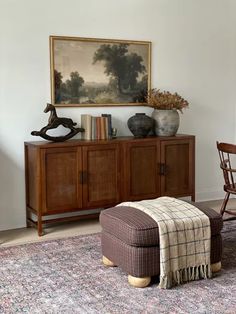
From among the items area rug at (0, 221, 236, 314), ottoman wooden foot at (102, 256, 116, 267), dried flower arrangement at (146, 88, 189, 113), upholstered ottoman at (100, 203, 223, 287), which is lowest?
area rug at (0, 221, 236, 314)

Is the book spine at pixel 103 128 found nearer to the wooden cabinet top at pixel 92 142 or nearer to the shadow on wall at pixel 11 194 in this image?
the wooden cabinet top at pixel 92 142

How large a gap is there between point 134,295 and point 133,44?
114 inches

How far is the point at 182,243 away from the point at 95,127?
1865 millimetres

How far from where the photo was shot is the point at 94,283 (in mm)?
3145

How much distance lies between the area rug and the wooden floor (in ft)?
1.27

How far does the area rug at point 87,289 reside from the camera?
9.13 feet

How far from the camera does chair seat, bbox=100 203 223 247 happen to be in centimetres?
302

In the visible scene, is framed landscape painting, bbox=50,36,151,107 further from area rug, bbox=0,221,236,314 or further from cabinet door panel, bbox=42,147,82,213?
area rug, bbox=0,221,236,314

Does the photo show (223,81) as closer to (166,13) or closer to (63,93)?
(166,13)

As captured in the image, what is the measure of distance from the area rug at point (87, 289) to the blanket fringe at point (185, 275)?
4 cm

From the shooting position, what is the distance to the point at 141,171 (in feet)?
15.5

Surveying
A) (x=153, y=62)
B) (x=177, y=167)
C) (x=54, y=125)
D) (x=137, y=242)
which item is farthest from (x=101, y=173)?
(x=137, y=242)

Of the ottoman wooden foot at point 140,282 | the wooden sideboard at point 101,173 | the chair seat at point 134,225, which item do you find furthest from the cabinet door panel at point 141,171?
the ottoman wooden foot at point 140,282

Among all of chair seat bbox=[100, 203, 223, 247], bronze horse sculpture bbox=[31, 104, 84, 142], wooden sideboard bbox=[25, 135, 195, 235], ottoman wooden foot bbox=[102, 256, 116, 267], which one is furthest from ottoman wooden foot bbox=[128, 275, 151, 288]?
bronze horse sculpture bbox=[31, 104, 84, 142]
